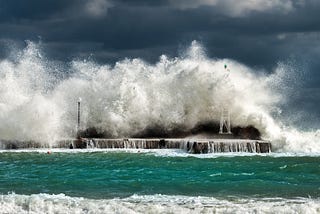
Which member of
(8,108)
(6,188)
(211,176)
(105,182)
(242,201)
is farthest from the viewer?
(8,108)

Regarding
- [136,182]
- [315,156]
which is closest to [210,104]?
[315,156]

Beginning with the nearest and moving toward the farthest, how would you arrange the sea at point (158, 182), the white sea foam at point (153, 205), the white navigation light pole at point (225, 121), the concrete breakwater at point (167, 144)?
the white sea foam at point (153, 205) < the sea at point (158, 182) < the concrete breakwater at point (167, 144) < the white navigation light pole at point (225, 121)

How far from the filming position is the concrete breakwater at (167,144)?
2330 cm

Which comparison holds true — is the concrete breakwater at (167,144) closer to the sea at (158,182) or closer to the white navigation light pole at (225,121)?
the sea at (158,182)

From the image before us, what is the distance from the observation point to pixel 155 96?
29891 millimetres

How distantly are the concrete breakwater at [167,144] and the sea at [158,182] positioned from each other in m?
0.53

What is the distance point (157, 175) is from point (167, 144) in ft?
27.3

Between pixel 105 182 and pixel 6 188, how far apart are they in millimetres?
2483

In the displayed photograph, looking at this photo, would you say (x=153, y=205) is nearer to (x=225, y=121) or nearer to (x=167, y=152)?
(x=167, y=152)

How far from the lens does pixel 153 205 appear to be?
38.3 ft

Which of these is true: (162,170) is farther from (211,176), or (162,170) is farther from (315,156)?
(315,156)

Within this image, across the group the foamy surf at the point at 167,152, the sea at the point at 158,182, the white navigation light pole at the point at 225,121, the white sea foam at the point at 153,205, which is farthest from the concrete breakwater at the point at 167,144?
the white sea foam at the point at 153,205

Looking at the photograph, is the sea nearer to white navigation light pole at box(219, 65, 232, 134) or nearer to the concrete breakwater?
the concrete breakwater

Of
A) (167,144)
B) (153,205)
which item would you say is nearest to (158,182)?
(153,205)
